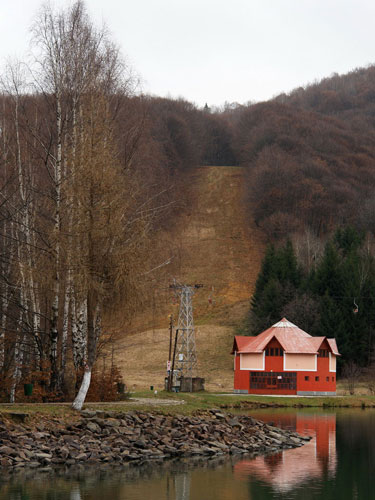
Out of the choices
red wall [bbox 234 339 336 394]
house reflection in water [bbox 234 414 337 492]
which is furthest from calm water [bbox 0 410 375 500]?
→ red wall [bbox 234 339 336 394]

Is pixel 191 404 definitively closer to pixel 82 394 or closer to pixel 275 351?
pixel 82 394

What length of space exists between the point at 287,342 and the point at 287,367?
2.00 meters

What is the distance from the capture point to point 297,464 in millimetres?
26828

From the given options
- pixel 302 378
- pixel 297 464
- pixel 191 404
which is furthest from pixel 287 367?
pixel 297 464

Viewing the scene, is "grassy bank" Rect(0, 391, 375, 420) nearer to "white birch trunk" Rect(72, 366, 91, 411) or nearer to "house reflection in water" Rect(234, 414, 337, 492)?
"white birch trunk" Rect(72, 366, 91, 411)

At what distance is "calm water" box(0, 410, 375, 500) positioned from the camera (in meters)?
20.9

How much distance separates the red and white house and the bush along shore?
89.4 feet

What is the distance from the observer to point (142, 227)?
29406mm

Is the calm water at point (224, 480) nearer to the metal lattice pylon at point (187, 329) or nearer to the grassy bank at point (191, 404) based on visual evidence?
the grassy bank at point (191, 404)

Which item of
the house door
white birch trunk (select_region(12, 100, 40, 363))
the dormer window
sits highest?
white birch trunk (select_region(12, 100, 40, 363))

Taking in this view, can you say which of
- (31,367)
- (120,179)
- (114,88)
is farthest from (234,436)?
(114,88)

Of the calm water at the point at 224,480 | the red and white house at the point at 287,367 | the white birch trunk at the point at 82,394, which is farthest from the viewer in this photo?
the red and white house at the point at 287,367

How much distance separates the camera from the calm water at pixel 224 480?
20.9 m

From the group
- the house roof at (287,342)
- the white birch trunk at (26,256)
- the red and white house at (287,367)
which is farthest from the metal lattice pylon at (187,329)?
the white birch trunk at (26,256)
